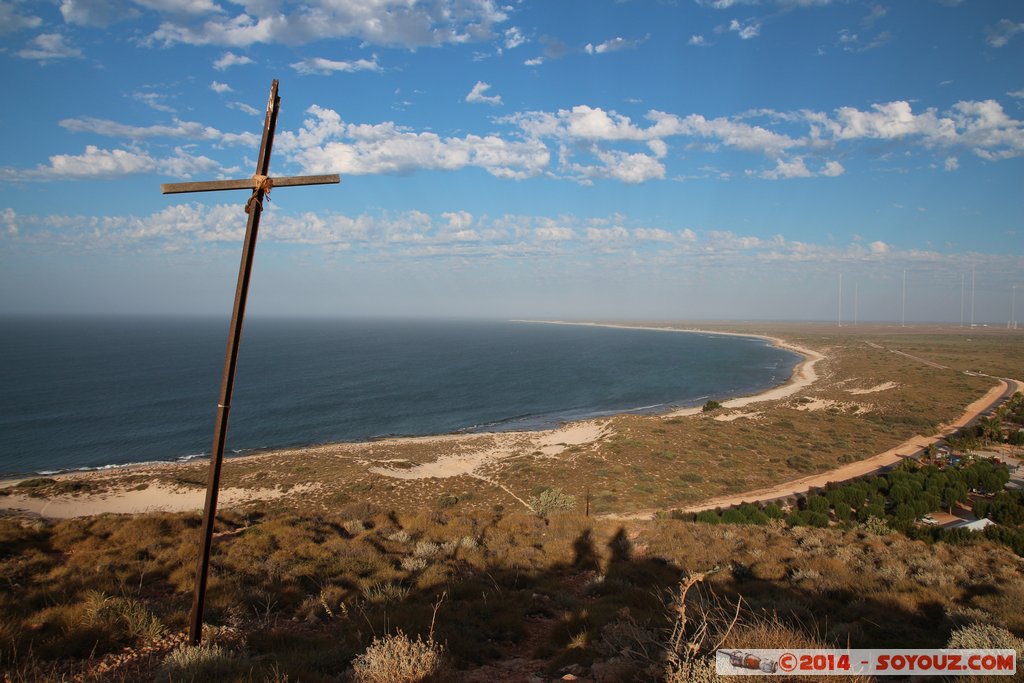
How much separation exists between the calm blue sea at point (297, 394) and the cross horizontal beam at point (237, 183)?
38995mm

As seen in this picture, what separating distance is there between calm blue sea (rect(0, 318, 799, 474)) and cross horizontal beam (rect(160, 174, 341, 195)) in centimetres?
3899

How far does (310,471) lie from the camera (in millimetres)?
30406

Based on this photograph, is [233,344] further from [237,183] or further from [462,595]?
[462,595]

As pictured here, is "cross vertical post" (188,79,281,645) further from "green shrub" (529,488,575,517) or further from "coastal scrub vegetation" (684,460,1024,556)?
"coastal scrub vegetation" (684,460,1024,556)

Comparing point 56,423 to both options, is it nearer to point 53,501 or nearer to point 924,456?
point 53,501

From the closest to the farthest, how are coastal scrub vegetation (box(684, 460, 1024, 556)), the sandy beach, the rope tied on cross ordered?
the rope tied on cross, coastal scrub vegetation (box(684, 460, 1024, 556)), the sandy beach

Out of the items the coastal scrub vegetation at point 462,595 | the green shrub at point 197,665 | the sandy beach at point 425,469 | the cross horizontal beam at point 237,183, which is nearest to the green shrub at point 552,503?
the sandy beach at point 425,469

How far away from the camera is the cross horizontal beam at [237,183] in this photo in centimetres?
532

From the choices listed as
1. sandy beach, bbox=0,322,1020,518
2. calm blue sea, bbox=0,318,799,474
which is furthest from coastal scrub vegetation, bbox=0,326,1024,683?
calm blue sea, bbox=0,318,799,474

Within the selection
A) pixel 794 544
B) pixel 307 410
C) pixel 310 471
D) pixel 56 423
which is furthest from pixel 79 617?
pixel 56 423

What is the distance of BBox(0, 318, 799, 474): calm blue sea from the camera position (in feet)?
136

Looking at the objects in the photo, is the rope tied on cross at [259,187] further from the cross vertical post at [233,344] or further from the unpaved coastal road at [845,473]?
the unpaved coastal road at [845,473]

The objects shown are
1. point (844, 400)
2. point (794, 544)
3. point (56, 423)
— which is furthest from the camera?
point (844, 400)

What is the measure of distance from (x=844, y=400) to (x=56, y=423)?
78.6m
